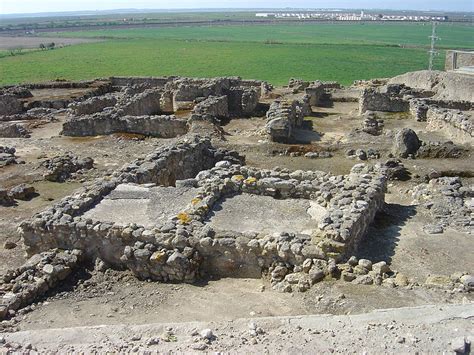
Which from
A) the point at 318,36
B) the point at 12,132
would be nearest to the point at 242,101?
the point at 12,132

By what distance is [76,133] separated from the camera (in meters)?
25.1

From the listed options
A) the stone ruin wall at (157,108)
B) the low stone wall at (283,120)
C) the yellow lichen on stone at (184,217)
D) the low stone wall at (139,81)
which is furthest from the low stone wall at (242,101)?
the yellow lichen on stone at (184,217)

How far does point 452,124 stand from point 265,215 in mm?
14010

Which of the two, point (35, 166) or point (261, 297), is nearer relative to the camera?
point (261, 297)

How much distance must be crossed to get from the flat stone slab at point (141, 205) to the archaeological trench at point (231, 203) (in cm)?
5

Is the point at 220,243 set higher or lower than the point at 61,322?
higher

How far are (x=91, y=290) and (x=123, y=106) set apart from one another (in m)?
17.9

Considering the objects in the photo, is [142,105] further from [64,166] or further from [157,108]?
[64,166]

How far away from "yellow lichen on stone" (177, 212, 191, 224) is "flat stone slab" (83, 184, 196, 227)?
314 millimetres

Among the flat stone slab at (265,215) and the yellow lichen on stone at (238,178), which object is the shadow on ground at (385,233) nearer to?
the flat stone slab at (265,215)

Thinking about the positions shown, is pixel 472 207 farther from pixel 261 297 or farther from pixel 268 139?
pixel 268 139

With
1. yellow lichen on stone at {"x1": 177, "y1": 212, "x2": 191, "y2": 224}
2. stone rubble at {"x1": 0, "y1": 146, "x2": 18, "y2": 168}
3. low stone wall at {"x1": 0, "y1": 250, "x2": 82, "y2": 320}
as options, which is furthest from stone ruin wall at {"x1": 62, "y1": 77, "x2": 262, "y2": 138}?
low stone wall at {"x1": 0, "y1": 250, "x2": 82, "y2": 320}

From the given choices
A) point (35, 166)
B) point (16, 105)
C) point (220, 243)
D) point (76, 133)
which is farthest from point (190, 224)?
→ point (16, 105)

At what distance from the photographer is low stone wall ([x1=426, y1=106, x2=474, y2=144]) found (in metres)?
21.1
